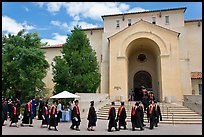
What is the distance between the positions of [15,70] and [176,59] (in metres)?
19.4

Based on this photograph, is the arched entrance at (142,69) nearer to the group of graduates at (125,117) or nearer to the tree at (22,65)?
the tree at (22,65)

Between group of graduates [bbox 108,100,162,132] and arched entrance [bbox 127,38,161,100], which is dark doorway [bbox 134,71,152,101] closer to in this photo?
arched entrance [bbox 127,38,161,100]

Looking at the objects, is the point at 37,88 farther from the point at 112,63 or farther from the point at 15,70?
the point at 112,63

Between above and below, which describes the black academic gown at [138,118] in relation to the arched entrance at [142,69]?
below

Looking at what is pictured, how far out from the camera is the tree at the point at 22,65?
85.6 feet

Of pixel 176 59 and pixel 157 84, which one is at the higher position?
pixel 176 59

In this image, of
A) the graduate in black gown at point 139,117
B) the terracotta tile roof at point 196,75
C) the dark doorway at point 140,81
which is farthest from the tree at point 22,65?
the terracotta tile roof at point 196,75

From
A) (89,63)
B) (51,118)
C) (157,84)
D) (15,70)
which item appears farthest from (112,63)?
(51,118)

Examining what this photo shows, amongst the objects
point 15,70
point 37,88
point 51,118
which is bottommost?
point 51,118

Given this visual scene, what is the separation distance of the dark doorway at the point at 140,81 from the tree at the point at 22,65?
12638 mm

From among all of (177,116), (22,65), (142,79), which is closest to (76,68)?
(22,65)

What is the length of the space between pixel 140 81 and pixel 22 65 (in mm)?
15734

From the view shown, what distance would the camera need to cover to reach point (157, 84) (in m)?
29.0

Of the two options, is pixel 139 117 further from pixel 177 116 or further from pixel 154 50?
pixel 154 50
